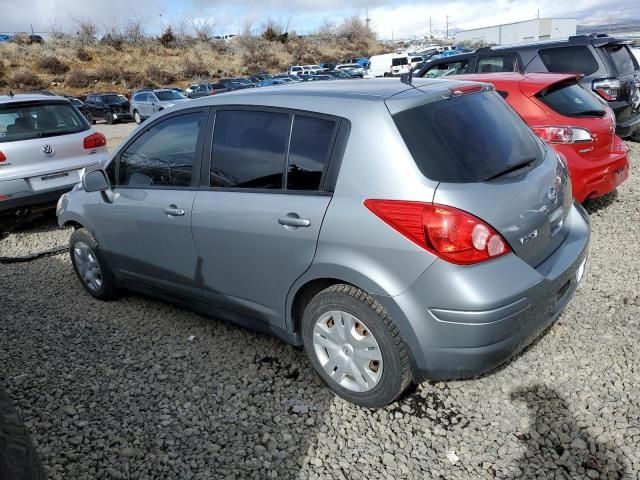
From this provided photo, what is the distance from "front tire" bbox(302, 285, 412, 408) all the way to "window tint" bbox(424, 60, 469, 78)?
22.5 feet

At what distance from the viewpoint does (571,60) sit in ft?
24.9

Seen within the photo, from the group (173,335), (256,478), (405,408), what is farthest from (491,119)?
(173,335)

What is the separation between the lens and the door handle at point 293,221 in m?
2.73

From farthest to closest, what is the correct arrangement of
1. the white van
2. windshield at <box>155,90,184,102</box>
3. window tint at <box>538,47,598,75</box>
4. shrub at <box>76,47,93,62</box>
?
shrub at <box>76,47,93,62</box>, the white van, windshield at <box>155,90,184,102</box>, window tint at <box>538,47,598,75</box>

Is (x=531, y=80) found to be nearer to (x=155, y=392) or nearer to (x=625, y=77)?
(x=625, y=77)

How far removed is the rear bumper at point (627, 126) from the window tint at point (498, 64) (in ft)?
5.42

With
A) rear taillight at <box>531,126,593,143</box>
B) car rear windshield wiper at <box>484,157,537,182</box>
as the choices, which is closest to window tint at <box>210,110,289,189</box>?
car rear windshield wiper at <box>484,157,537,182</box>

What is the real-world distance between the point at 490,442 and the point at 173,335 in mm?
2290

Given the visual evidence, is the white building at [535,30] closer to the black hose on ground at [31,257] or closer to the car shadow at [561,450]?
the black hose on ground at [31,257]

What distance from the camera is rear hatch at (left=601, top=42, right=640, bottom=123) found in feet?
23.7

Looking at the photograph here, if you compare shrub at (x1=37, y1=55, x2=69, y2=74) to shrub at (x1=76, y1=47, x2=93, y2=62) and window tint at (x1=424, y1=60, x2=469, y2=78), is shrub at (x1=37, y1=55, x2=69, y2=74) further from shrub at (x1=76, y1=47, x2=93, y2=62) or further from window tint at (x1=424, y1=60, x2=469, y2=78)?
window tint at (x1=424, y1=60, x2=469, y2=78)

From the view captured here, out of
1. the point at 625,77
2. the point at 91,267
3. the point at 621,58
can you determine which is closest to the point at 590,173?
the point at 625,77

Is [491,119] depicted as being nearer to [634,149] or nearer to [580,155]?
[580,155]

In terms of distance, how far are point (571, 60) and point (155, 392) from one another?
7247 mm
